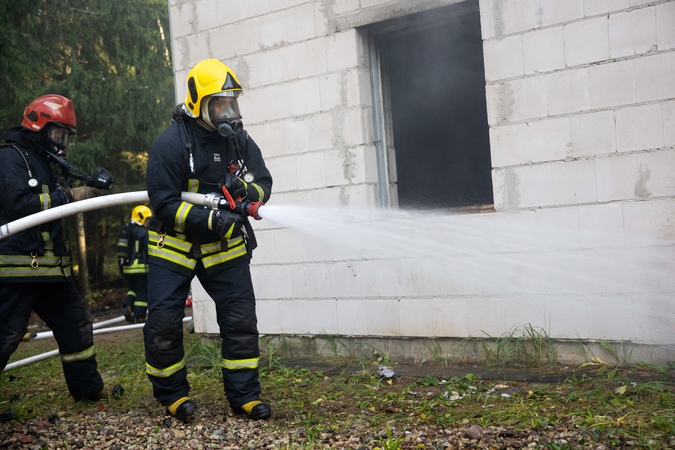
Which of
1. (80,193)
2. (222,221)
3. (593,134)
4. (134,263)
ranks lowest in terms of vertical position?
(134,263)

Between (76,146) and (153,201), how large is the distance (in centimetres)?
911

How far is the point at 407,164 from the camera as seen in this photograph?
19.6 ft

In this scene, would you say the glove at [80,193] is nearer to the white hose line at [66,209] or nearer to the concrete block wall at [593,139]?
the white hose line at [66,209]

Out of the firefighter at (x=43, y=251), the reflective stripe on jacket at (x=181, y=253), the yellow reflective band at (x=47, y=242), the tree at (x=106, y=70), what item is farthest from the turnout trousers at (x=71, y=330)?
the tree at (x=106, y=70)

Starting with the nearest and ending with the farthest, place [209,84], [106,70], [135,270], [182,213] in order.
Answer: [182,213] → [209,84] → [135,270] → [106,70]

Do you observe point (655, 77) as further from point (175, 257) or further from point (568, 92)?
point (175, 257)

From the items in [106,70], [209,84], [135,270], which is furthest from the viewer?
[106,70]

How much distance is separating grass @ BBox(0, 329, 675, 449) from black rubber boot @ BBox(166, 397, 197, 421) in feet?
1.11

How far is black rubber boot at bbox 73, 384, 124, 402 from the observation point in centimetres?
482

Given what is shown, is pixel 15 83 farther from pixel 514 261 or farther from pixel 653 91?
pixel 653 91

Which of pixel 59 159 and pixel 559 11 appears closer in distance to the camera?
pixel 59 159

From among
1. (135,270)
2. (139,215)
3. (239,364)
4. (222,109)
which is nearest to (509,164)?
(222,109)

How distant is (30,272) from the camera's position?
4.38m

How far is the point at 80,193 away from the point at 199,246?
1.08 metres
